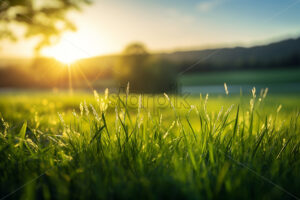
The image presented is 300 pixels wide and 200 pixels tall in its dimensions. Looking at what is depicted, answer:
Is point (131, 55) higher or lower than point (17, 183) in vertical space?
higher

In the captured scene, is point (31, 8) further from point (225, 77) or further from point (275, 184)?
point (225, 77)

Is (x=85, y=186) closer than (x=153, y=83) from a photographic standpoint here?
Yes

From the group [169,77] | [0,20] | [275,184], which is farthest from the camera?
[169,77]

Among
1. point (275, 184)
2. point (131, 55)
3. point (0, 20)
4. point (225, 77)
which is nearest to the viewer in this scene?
point (275, 184)

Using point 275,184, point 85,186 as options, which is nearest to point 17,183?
point 85,186

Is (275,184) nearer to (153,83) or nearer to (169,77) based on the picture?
(153,83)

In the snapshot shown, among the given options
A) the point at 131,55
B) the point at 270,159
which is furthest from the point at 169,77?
the point at 270,159

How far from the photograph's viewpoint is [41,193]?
1265mm

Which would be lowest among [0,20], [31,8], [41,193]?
[41,193]

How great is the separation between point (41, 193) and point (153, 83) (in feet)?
73.7

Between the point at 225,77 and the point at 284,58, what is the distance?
47.1 ft

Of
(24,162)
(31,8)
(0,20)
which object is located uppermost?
(31,8)

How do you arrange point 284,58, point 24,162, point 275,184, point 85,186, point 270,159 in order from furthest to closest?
point 284,58
point 270,159
point 24,162
point 275,184
point 85,186

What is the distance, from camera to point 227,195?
1.08m
